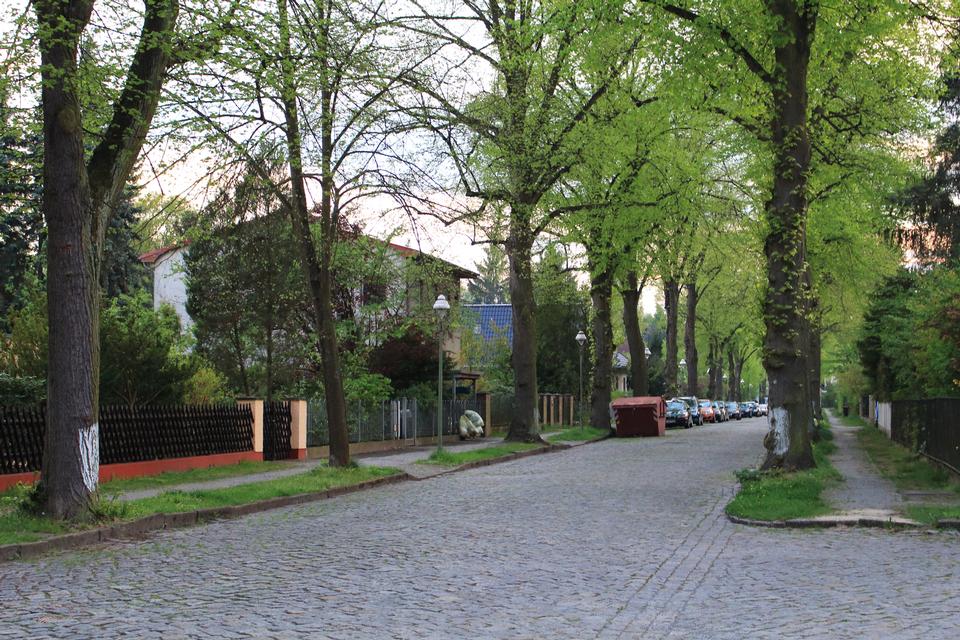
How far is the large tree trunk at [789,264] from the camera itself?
→ 18.5 m

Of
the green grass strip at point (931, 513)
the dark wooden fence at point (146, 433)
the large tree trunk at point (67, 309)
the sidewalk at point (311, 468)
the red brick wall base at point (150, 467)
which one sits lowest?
the sidewalk at point (311, 468)

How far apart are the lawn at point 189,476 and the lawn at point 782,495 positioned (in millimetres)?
9532

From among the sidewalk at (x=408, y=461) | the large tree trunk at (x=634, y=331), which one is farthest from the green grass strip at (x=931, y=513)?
the large tree trunk at (x=634, y=331)

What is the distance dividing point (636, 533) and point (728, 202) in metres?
21.5

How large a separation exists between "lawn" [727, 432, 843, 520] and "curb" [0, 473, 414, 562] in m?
6.71

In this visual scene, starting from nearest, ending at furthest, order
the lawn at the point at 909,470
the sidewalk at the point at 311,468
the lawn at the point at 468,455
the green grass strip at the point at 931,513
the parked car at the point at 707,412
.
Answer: the green grass strip at the point at 931,513
the sidewalk at the point at 311,468
the lawn at the point at 909,470
the lawn at the point at 468,455
the parked car at the point at 707,412

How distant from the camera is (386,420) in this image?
3117 centimetres

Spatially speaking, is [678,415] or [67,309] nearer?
[67,309]

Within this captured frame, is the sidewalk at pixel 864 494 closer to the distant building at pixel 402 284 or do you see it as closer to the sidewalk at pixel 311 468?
the sidewalk at pixel 311 468

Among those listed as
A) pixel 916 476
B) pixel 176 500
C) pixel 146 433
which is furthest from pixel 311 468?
pixel 916 476

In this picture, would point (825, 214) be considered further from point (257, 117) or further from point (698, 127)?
point (257, 117)

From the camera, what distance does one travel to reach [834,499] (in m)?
15.3

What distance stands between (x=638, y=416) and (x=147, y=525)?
3152 centimetres

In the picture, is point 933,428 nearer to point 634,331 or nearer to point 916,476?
point 916,476
